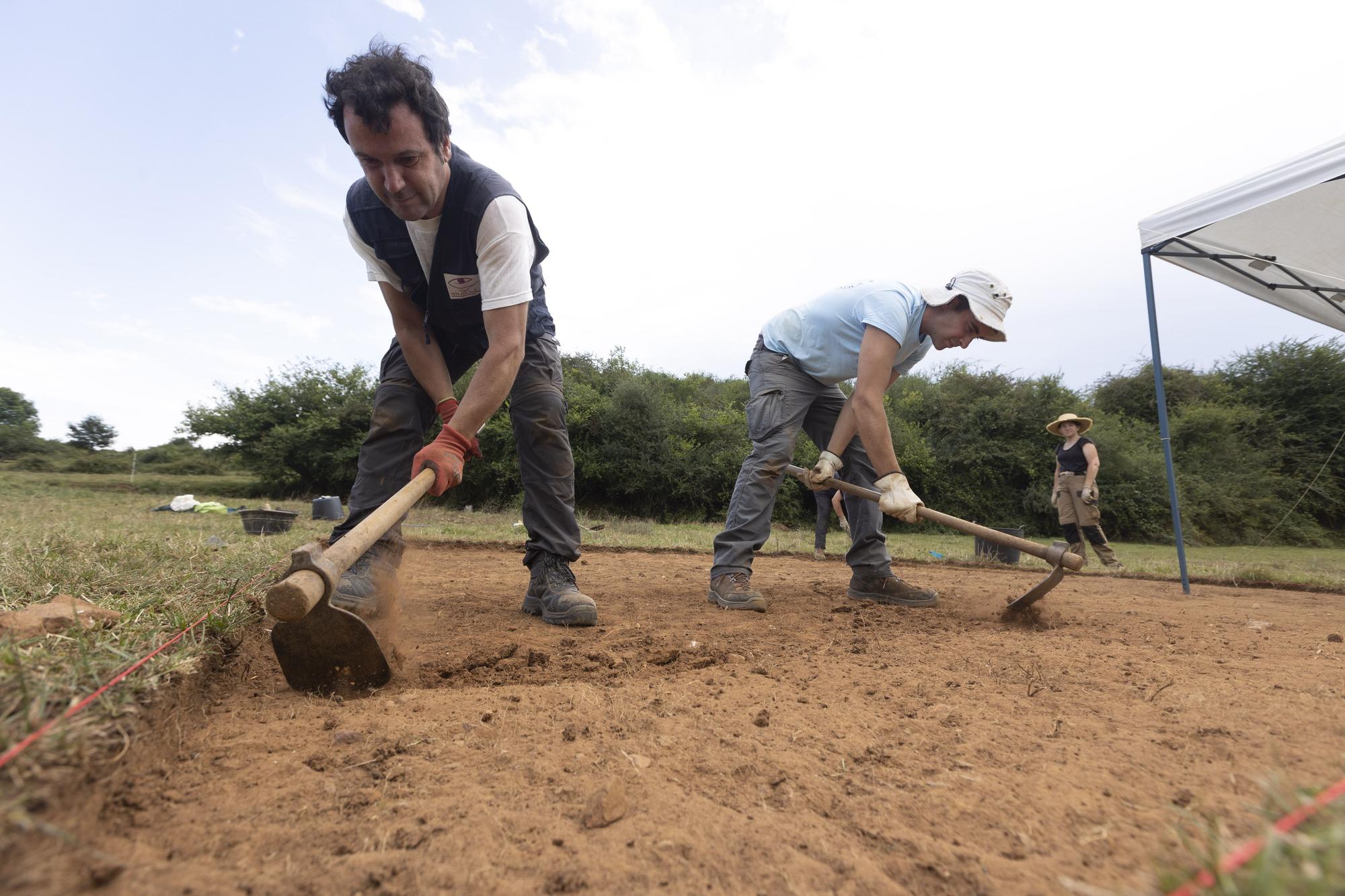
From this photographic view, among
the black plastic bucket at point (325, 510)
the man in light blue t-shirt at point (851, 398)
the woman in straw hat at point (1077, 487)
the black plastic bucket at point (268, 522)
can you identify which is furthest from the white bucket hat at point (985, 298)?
the black plastic bucket at point (325, 510)

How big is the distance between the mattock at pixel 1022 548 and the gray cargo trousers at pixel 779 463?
18 centimetres

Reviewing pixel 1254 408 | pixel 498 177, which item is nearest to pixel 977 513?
pixel 1254 408

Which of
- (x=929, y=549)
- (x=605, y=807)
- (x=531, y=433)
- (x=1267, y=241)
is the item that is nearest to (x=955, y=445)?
(x=929, y=549)

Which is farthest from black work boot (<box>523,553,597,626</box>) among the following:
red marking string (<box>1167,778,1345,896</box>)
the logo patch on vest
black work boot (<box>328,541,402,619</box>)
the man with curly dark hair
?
red marking string (<box>1167,778,1345,896</box>)

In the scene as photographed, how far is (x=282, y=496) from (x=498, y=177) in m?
17.6

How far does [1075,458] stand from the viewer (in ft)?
24.7

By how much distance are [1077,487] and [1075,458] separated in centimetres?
32

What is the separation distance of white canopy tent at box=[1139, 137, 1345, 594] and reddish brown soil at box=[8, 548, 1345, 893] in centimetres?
328

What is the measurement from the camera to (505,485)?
1495 cm

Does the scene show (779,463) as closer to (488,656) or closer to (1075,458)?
(488,656)

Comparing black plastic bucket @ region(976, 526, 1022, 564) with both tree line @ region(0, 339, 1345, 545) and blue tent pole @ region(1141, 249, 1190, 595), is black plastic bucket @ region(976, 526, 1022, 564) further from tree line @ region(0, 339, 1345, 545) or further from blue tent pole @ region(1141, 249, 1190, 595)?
tree line @ region(0, 339, 1345, 545)

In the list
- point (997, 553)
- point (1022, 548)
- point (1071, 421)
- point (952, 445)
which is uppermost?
point (952, 445)

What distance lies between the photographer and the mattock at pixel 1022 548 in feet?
10.5

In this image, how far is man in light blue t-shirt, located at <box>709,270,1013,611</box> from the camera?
128 inches
